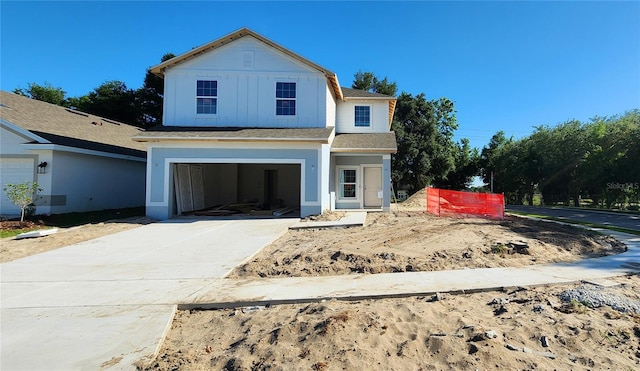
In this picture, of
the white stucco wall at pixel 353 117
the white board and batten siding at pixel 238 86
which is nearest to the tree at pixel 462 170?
the white stucco wall at pixel 353 117

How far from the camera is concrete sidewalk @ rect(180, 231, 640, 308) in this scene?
5230mm

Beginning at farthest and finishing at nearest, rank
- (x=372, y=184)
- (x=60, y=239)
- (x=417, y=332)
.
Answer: (x=372, y=184), (x=60, y=239), (x=417, y=332)

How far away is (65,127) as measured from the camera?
1783 centimetres

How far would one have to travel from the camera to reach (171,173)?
15375 mm

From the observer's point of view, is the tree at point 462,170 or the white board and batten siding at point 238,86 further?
the tree at point 462,170

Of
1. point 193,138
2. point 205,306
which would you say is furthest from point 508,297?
point 193,138

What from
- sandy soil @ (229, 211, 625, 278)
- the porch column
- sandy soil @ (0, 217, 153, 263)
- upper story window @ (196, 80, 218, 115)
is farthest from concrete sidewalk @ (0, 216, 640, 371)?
the porch column

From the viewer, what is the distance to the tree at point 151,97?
37.9 meters

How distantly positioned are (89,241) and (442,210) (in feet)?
51.7

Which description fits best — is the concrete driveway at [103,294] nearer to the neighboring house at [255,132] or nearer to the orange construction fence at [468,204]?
the neighboring house at [255,132]

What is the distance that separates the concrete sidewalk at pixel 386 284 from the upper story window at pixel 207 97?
40.2 feet

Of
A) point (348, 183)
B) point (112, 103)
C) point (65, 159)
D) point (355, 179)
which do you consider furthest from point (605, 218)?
point (112, 103)

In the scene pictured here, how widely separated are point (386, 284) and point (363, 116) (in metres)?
16.3

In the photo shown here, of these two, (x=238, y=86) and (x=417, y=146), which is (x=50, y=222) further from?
(x=417, y=146)
